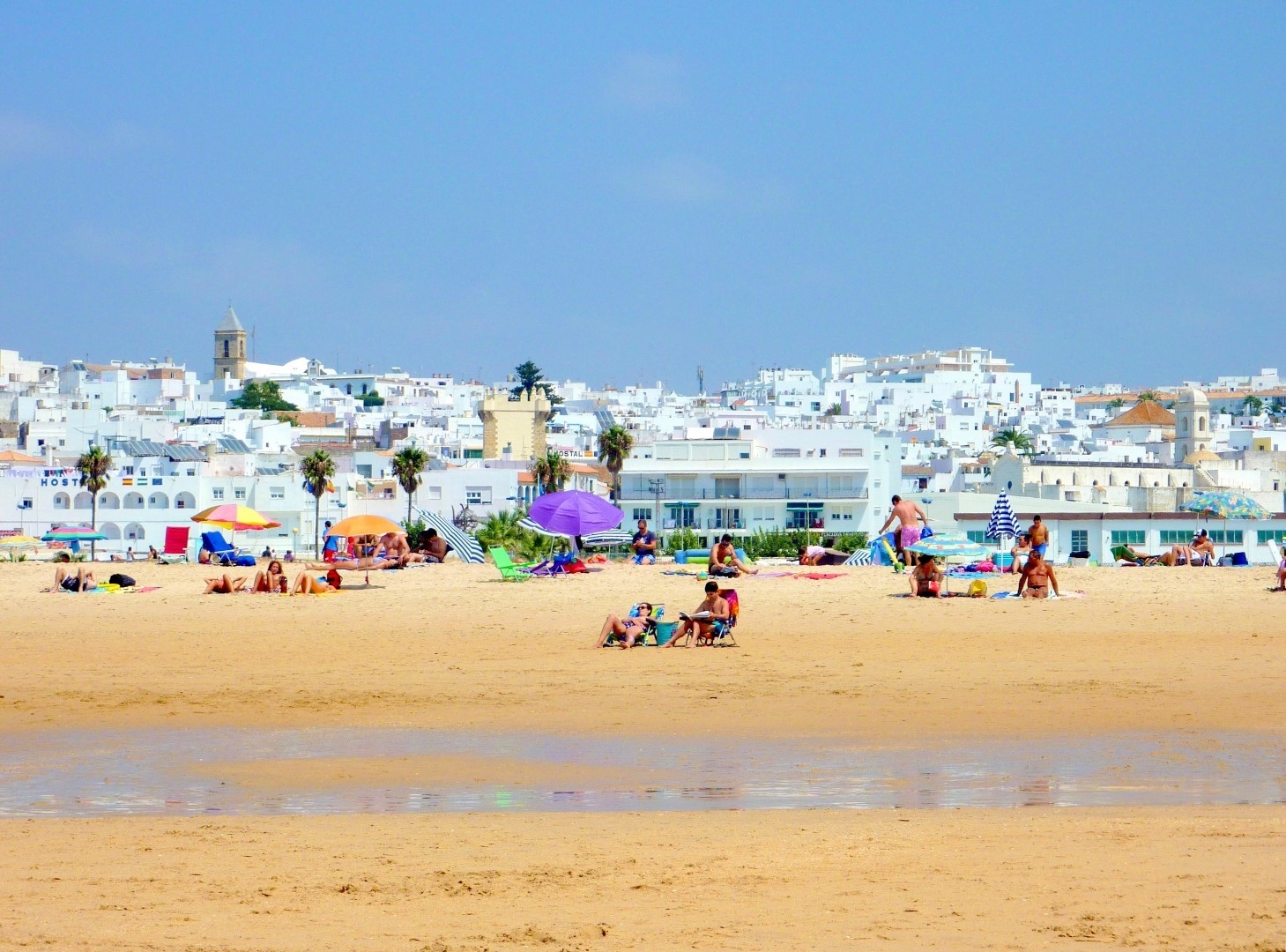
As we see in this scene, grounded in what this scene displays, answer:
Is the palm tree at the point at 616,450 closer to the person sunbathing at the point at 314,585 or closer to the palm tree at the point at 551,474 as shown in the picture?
the palm tree at the point at 551,474

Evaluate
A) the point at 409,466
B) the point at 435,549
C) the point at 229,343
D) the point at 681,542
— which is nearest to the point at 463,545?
the point at 435,549

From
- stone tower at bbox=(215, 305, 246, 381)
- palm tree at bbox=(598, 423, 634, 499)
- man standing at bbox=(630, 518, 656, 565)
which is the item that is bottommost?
man standing at bbox=(630, 518, 656, 565)

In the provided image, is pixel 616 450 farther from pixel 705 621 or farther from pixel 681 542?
pixel 705 621

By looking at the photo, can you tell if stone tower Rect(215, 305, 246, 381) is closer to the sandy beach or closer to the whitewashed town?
the whitewashed town

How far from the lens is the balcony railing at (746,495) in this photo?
5991cm

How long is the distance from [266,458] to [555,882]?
77.1 meters

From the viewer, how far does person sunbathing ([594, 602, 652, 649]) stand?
16391mm

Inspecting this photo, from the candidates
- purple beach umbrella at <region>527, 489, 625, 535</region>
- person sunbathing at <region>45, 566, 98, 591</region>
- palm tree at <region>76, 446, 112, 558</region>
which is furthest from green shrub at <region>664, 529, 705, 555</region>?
person sunbathing at <region>45, 566, 98, 591</region>

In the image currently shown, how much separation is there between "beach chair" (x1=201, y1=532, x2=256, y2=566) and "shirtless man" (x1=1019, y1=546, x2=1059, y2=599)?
17.5m

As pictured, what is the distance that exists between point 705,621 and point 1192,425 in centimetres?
9224

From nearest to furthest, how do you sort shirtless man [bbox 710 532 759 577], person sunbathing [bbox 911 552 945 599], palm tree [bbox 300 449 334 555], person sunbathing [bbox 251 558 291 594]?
person sunbathing [bbox 911 552 945 599]
person sunbathing [bbox 251 558 291 594]
shirtless man [bbox 710 532 759 577]
palm tree [bbox 300 449 334 555]

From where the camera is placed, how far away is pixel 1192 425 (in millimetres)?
102125

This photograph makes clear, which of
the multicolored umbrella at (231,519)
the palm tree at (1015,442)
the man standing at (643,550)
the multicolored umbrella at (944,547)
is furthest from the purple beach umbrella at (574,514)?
the palm tree at (1015,442)

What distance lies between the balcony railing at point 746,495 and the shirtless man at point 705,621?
43.3m
